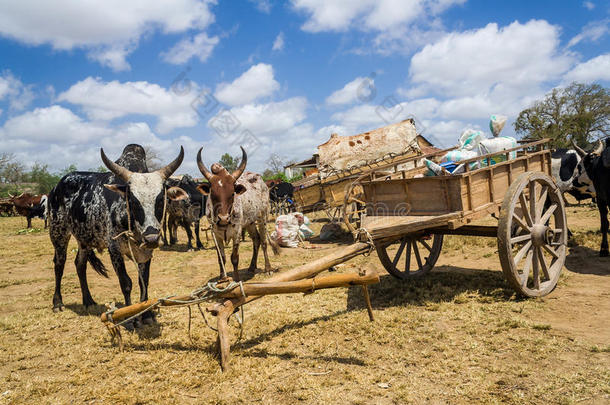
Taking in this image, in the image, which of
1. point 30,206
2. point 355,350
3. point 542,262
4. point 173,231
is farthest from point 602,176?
point 30,206

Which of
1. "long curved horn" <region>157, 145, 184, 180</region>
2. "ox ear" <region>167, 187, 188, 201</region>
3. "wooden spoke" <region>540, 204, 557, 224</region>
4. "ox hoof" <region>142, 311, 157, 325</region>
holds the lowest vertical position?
"ox hoof" <region>142, 311, 157, 325</region>

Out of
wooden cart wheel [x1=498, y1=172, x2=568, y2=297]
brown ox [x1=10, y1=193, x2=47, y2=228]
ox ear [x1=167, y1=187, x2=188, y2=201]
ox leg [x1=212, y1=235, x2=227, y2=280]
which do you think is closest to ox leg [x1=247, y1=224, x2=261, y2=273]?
ox leg [x1=212, y1=235, x2=227, y2=280]

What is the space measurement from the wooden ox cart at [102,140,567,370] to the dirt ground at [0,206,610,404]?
36 cm

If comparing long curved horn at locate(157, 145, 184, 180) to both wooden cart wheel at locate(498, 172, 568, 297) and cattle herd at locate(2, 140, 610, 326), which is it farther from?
wooden cart wheel at locate(498, 172, 568, 297)

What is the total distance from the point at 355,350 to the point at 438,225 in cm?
161

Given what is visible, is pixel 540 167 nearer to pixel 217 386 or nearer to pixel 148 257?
pixel 217 386

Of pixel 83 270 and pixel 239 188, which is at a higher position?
pixel 239 188

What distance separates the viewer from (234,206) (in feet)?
21.2

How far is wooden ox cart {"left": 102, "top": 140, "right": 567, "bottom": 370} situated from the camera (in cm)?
352

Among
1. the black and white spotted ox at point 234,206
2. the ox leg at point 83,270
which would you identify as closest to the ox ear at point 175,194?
the black and white spotted ox at point 234,206

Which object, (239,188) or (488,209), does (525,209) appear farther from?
(239,188)

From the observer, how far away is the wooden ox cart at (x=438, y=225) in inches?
138

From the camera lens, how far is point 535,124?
2872 centimetres

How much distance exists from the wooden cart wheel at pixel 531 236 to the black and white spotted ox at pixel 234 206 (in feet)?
10.8
